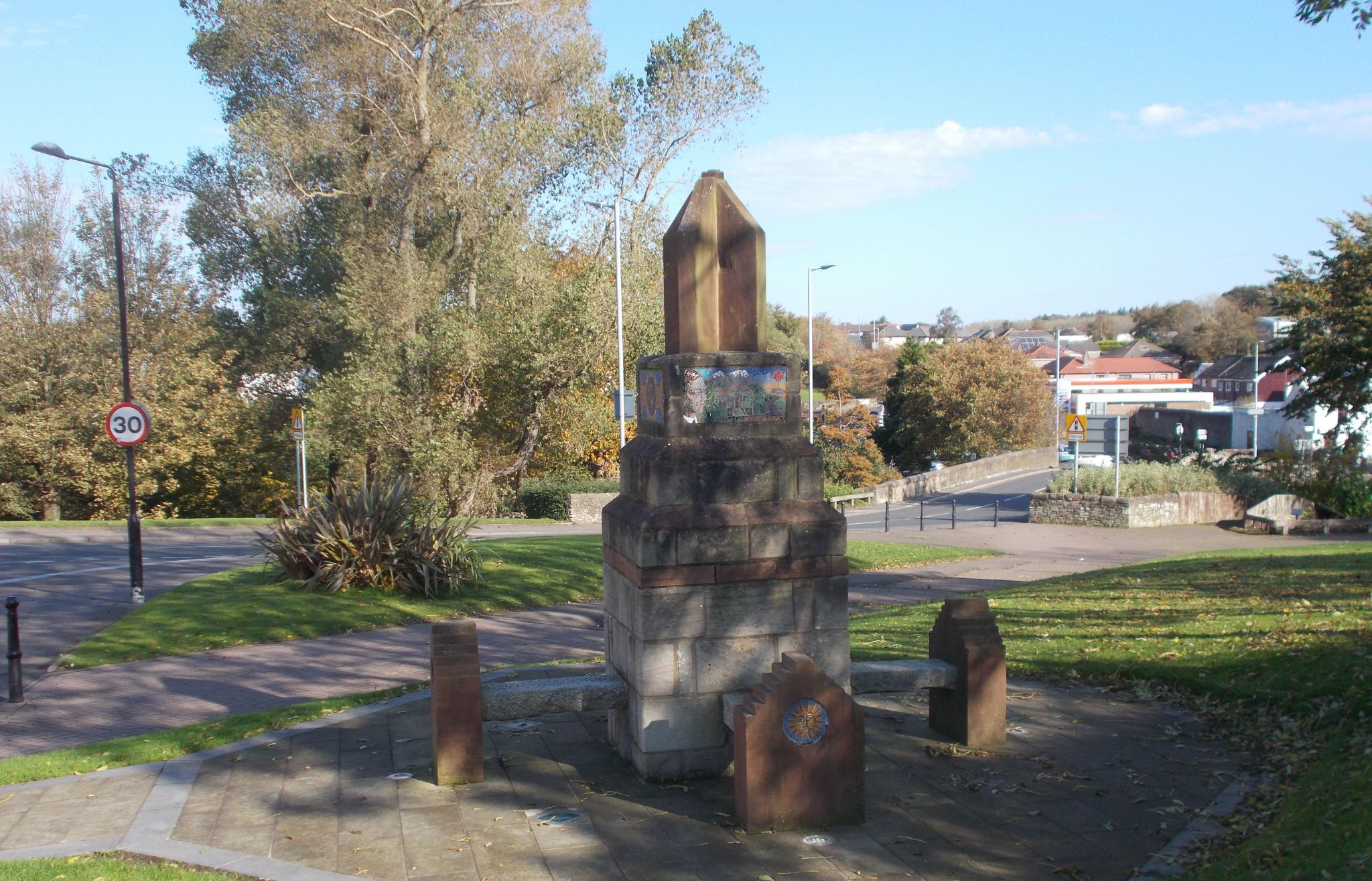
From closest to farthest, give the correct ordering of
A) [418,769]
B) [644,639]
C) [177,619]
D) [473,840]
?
1. [473,840]
2. [644,639]
3. [418,769]
4. [177,619]

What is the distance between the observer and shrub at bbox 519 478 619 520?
30906 millimetres

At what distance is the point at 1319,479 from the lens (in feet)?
103

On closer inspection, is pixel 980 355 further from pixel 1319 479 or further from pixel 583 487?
pixel 583 487

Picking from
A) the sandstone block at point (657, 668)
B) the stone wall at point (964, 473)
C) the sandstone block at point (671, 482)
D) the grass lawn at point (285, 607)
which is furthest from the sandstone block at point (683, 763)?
the stone wall at point (964, 473)

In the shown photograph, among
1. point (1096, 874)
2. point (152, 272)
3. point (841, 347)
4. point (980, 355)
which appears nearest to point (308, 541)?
point (1096, 874)

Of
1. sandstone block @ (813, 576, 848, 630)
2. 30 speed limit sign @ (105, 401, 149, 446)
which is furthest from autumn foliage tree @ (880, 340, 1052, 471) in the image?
sandstone block @ (813, 576, 848, 630)

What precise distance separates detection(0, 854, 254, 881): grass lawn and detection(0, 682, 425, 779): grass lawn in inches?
70.3

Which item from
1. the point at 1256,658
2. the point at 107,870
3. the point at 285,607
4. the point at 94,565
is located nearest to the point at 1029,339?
the point at 94,565

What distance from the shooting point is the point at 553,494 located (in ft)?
102

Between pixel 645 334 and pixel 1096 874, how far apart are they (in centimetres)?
2684

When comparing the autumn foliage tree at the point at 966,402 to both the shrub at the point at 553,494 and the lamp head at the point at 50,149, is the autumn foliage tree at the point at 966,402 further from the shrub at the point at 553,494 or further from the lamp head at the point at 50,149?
the lamp head at the point at 50,149

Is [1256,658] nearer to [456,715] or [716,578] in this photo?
[716,578]

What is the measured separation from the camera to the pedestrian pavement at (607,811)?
522 cm

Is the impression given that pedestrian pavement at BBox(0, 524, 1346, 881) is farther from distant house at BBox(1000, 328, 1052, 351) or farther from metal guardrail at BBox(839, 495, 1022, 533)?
distant house at BBox(1000, 328, 1052, 351)
